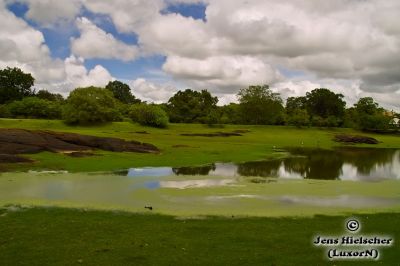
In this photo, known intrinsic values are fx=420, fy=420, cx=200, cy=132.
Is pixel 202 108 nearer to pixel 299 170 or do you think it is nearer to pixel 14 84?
pixel 14 84

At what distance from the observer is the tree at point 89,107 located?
92938mm

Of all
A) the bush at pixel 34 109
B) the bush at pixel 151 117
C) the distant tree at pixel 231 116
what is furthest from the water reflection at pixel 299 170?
the distant tree at pixel 231 116

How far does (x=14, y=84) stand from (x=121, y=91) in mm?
60198

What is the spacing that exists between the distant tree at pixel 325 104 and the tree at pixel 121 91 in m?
80.1

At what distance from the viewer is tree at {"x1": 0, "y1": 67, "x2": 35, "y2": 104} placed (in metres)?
131

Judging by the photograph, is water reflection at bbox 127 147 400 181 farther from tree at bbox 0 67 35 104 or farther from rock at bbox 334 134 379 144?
tree at bbox 0 67 35 104

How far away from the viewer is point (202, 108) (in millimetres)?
131125

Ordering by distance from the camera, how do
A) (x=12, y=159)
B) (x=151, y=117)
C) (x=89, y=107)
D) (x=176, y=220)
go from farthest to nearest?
(x=151, y=117)
(x=89, y=107)
(x=12, y=159)
(x=176, y=220)

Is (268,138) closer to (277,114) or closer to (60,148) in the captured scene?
(277,114)

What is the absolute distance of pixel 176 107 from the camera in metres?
131

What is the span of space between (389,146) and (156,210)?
81963mm

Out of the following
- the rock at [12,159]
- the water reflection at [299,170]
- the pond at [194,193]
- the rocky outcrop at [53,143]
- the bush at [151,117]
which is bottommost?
the water reflection at [299,170]

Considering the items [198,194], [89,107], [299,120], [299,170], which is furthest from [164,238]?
[299,120]

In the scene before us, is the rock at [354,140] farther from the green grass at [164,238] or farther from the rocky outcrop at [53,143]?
the green grass at [164,238]
